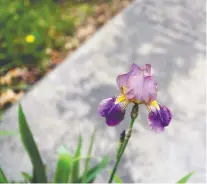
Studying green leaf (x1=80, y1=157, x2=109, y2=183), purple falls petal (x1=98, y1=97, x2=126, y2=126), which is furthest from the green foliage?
purple falls petal (x1=98, y1=97, x2=126, y2=126)

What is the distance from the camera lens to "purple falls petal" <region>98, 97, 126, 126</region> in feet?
3.95

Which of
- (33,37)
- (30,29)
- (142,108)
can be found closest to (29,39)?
(33,37)

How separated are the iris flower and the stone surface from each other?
95cm

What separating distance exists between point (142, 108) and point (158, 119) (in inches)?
54.0

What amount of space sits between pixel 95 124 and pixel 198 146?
61 cm

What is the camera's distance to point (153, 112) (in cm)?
121

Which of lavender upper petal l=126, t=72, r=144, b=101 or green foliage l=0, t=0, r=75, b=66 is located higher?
green foliage l=0, t=0, r=75, b=66

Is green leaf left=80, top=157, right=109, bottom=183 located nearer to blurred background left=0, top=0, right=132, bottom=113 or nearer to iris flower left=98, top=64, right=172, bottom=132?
iris flower left=98, top=64, right=172, bottom=132

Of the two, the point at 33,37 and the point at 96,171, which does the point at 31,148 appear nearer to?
the point at 96,171

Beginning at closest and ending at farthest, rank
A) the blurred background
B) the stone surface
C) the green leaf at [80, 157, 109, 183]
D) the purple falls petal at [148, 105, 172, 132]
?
1. the purple falls petal at [148, 105, 172, 132]
2. the green leaf at [80, 157, 109, 183]
3. the stone surface
4. the blurred background

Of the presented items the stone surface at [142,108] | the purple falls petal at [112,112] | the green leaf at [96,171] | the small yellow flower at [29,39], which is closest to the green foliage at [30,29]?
the small yellow flower at [29,39]

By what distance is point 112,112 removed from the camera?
1209 millimetres

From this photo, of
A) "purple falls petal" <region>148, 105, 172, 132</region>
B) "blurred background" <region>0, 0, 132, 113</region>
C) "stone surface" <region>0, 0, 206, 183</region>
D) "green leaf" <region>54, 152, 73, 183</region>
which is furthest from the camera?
"blurred background" <region>0, 0, 132, 113</region>

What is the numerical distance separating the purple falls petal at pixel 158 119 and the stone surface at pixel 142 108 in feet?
3.16
